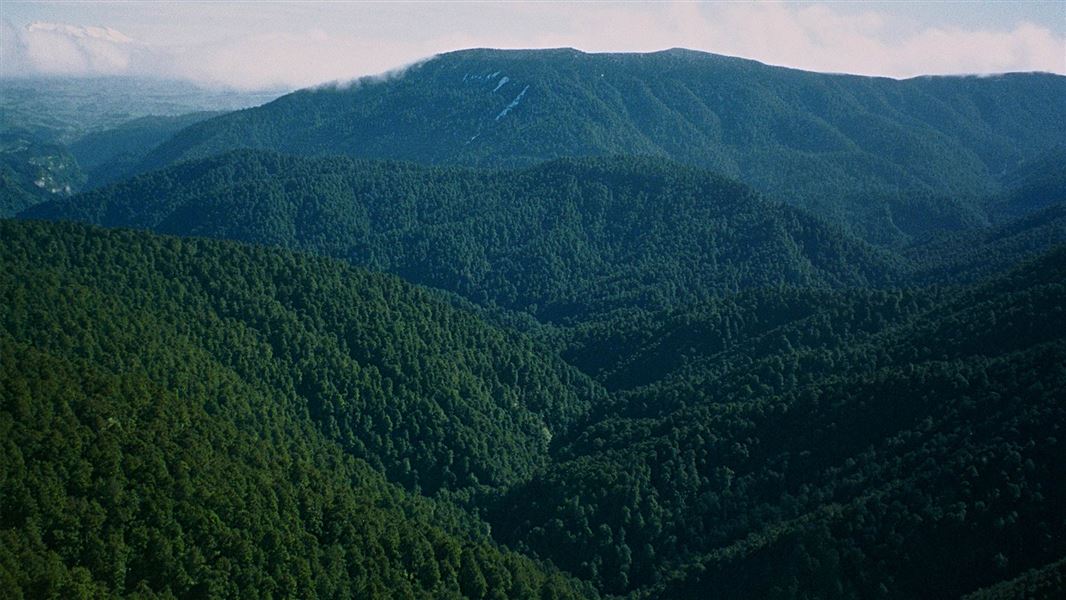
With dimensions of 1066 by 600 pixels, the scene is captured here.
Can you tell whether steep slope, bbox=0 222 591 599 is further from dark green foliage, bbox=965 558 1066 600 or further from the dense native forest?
dark green foliage, bbox=965 558 1066 600

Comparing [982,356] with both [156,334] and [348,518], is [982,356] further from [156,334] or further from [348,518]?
[156,334]

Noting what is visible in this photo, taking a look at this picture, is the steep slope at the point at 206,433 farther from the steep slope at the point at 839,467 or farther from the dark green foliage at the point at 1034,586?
the dark green foliage at the point at 1034,586

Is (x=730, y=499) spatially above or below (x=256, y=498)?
below

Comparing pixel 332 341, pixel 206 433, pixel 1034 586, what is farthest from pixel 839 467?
pixel 332 341

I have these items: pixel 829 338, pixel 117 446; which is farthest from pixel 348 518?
pixel 829 338

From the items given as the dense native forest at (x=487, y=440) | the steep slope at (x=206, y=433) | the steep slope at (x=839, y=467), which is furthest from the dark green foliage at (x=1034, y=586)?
the steep slope at (x=206, y=433)

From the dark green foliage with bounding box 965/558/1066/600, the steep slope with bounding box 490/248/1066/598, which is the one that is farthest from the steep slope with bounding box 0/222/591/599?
the dark green foliage with bounding box 965/558/1066/600
